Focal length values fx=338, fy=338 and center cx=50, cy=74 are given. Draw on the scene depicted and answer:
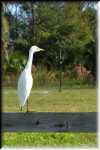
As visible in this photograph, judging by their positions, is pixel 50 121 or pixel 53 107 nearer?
pixel 50 121

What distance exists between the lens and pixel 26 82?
2.68 m

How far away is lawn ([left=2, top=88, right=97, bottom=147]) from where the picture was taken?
2699 millimetres

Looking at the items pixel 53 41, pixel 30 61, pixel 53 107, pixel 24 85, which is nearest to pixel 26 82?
pixel 24 85

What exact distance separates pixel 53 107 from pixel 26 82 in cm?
33

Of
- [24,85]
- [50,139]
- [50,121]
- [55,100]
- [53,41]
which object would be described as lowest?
[50,139]

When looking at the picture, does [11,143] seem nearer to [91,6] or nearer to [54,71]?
[54,71]

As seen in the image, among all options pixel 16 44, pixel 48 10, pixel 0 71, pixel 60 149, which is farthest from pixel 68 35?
pixel 60 149

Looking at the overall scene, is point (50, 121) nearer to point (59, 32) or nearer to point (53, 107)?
point (53, 107)

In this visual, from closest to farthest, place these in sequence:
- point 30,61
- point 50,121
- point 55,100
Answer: point 50,121 < point 30,61 < point 55,100

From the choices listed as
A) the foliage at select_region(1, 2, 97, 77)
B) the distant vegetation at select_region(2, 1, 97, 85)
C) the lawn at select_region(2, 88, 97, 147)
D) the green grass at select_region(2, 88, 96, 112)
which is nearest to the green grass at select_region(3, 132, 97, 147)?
the lawn at select_region(2, 88, 97, 147)

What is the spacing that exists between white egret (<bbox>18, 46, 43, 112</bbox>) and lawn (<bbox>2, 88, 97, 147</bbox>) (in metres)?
0.06

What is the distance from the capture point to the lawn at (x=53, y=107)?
2.70 m

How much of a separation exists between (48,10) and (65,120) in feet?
3.09

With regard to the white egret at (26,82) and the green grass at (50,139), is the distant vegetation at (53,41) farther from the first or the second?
the green grass at (50,139)
